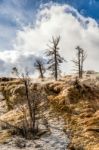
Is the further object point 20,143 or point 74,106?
point 74,106

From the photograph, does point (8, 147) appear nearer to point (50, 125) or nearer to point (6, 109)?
point (50, 125)

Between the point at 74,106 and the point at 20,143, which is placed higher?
the point at 74,106

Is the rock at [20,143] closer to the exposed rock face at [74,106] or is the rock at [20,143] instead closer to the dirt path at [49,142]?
the dirt path at [49,142]

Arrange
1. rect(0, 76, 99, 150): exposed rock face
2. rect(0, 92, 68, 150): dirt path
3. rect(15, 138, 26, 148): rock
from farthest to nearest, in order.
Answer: rect(0, 76, 99, 150): exposed rock face < rect(15, 138, 26, 148): rock < rect(0, 92, 68, 150): dirt path

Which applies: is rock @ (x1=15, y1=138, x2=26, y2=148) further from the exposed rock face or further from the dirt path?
the exposed rock face

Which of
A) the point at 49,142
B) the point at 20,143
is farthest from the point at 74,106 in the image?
the point at 20,143

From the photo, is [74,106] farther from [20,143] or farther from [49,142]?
[20,143]

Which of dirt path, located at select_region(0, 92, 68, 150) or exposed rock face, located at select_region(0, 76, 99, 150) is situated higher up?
exposed rock face, located at select_region(0, 76, 99, 150)

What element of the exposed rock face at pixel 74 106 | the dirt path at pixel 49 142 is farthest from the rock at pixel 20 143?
the exposed rock face at pixel 74 106

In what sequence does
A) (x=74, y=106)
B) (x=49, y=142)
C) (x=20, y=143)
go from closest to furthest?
(x=20, y=143), (x=49, y=142), (x=74, y=106)

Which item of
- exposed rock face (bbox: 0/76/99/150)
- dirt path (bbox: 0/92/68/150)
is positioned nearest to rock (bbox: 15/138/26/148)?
dirt path (bbox: 0/92/68/150)

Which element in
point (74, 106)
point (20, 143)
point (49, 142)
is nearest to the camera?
point (20, 143)

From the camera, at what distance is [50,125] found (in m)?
27.5

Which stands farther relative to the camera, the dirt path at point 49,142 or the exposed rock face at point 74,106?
the exposed rock face at point 74,106
